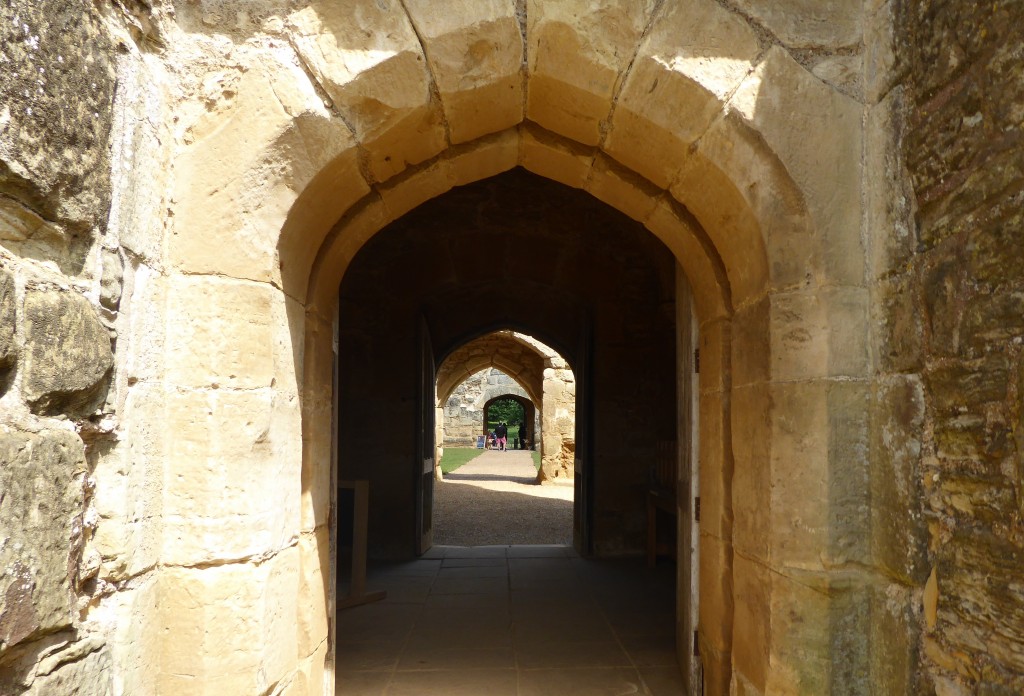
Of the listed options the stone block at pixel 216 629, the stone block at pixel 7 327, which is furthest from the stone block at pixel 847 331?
the stone block at pixel 7 327

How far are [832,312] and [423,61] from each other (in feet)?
4.64

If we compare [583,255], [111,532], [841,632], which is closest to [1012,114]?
[841,632]

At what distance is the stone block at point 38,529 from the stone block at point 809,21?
2.16 meters

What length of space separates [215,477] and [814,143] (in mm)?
A: 1964

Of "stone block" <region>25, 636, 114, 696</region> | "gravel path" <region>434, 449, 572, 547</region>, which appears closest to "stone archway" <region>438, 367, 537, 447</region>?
"gravel path" <region>434, 449, 572, 547</region>

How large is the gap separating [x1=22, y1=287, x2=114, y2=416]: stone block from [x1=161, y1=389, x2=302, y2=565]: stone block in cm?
30

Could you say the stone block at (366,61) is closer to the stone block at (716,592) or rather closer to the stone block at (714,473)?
the stone block at (714,473)

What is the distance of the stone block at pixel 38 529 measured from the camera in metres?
1.38

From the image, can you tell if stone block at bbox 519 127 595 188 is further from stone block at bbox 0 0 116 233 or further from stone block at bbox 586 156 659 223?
stone block at bbox 0 0 116 233

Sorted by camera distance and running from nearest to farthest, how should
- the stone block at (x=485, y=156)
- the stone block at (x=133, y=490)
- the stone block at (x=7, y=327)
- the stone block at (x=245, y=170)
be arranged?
1. the stone block at (x=7, y=327)
2. the stone block at (x=133, y=490)
3. the stone block at (x=245, y=170)
4. the stone block at (x=485, y=156)

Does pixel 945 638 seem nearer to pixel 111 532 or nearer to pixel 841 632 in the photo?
pixel 841 632

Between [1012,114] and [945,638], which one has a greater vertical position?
[1012,114]

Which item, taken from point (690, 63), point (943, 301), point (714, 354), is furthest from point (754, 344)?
point (690, 63)

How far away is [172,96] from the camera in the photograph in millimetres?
2074
